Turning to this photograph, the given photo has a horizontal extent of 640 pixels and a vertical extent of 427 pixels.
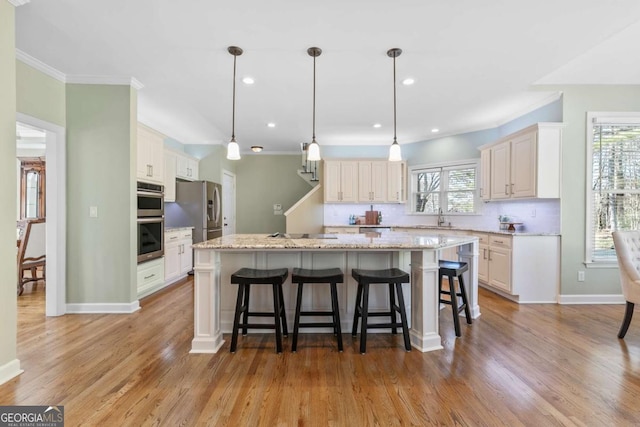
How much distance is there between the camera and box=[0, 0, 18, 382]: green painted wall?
2.02 meters

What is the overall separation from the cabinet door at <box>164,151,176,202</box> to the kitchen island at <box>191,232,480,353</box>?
2.78m

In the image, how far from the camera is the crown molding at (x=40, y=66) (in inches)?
110

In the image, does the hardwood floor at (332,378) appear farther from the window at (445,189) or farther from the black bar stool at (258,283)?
the window at (445,189)

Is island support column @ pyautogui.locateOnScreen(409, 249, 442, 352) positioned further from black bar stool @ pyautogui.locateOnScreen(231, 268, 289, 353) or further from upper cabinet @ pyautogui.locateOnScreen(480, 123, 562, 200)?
upper cabinet @ pyautogui.locateOnScreen(480, 123, 562, 200)

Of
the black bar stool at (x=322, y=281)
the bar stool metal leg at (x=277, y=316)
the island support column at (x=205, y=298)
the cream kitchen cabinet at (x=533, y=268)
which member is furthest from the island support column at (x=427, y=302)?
the cream kitchen cabinet at (x=533, y=268)

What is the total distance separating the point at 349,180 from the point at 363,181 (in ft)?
0.93

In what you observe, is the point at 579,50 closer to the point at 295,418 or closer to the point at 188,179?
the point at 295,418

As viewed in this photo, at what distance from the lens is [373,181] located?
6.12 metres

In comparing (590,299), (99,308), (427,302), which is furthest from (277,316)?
(590,299)

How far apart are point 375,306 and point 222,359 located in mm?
1413

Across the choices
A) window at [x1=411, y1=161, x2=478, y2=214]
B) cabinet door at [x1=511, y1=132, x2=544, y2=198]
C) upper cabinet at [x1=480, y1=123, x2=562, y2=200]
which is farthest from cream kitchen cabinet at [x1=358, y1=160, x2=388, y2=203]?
cabinet door at [x1=511, y1=132, x2=544, y2=198]

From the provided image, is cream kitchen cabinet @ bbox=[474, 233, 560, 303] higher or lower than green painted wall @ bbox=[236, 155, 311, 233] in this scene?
lower

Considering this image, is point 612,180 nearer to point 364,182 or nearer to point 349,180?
point 364,182

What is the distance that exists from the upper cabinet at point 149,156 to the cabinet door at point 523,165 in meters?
4.89
